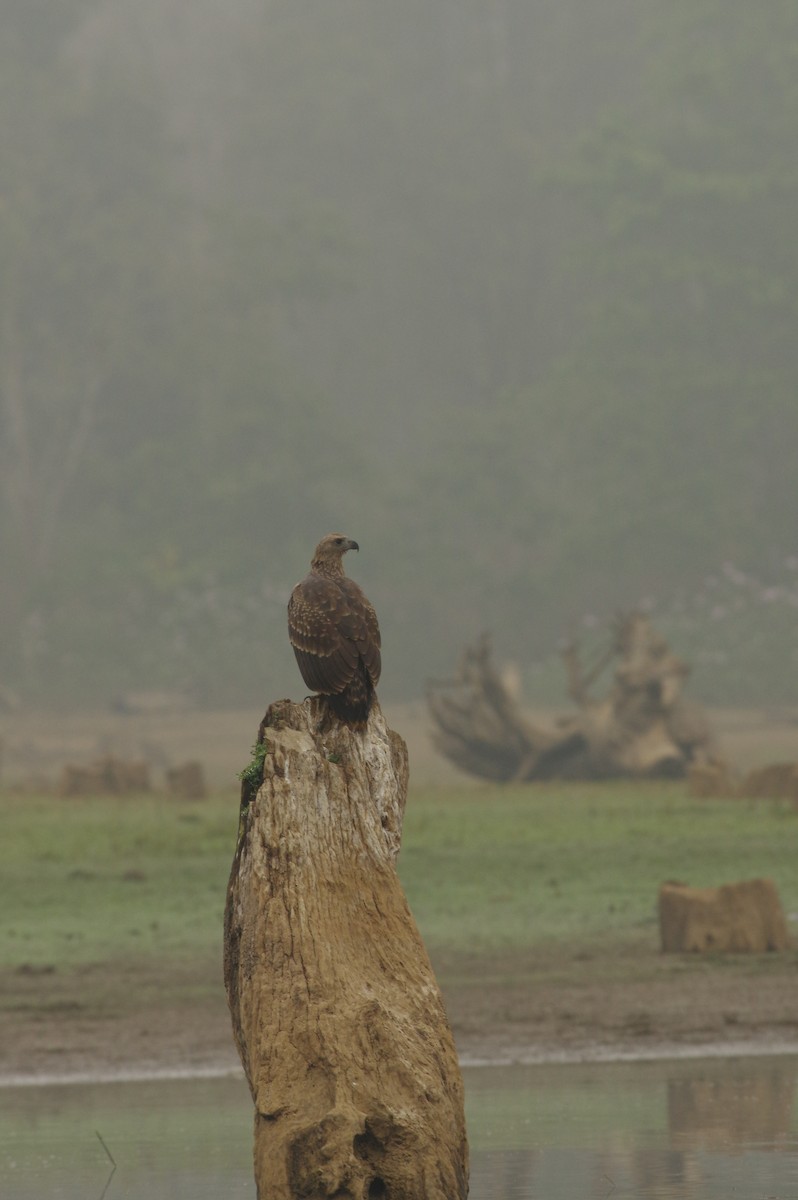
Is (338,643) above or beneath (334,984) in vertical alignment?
above

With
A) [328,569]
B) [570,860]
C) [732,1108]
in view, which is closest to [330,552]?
[328,569]

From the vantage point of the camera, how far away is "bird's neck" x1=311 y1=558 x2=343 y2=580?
876cm

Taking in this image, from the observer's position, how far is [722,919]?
1588 cm

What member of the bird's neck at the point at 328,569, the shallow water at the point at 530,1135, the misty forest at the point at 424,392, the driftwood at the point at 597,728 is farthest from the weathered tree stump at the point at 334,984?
the misty forest at the point at 424,392

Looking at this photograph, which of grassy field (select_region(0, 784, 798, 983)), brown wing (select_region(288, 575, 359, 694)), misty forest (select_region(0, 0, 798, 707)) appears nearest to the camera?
brown wing (select_region(288, 575, 359, 694))

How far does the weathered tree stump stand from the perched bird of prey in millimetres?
110

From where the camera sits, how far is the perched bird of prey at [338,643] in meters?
8.33

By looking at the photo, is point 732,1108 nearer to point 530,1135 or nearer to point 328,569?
point 530,1135

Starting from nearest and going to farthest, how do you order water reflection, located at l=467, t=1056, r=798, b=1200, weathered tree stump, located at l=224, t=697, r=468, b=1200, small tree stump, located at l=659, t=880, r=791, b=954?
weathered tree stump, located at l=224, t=697, r=468, b=1200 < water reflection, located at l=467, t=1056, r=798, b=1200 < small tree stump, located at l=659, t=880, r=791, b=954

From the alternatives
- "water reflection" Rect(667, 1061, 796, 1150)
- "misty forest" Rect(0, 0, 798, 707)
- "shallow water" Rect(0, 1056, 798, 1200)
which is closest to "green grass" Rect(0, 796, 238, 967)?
"shallow water" Rect(0, 1056, 798, 1200)

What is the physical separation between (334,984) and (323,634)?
1166 mm

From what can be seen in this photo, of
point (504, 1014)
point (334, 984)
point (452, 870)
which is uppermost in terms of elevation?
point (452, 870)

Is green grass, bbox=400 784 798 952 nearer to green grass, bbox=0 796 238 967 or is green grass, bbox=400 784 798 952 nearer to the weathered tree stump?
green grass, bbox=0 796 238 967

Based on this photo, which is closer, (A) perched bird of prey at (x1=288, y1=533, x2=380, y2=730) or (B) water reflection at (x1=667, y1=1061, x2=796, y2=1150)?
(A) perched bird of prey at (x1=288, y1=533, x2=380, y2=730)
